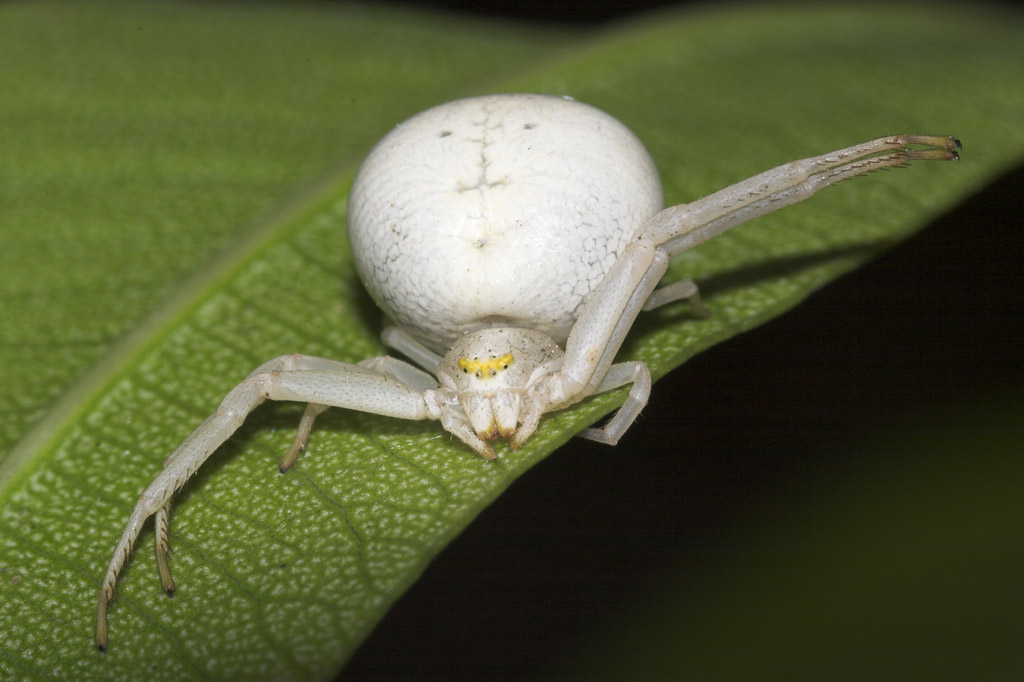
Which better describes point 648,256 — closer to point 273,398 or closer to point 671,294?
point 671,294

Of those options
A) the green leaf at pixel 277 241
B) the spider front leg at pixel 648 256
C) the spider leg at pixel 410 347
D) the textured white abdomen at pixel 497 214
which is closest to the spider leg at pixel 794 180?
the spider front leg at pixel 648 256

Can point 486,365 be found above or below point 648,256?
below

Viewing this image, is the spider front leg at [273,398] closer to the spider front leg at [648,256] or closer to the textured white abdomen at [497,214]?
the textured white abdomen at [497,214]

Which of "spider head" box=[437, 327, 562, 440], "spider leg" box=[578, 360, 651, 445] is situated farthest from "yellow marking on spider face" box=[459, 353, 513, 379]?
"spider leg" box=[578, 360, 651, 445]

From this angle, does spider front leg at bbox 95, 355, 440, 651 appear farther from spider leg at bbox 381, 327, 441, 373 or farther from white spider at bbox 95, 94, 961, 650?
spider leg at bbox 381, 327, 441, 373

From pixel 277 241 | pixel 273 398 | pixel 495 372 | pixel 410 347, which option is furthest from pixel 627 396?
pixel 277 241

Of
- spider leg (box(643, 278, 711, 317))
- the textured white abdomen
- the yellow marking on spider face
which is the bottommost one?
the yellow marking on spider face
